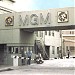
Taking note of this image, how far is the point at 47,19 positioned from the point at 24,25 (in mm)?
2834

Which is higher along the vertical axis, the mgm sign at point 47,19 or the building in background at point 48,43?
the mgm sign at point 47,19

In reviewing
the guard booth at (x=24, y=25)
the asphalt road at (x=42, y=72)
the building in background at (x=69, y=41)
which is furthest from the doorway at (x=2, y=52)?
the building in background at (x=69, y=41)

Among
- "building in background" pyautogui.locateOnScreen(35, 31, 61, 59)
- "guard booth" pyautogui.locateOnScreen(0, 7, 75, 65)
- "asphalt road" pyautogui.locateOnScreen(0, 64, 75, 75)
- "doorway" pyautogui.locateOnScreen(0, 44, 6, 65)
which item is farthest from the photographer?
"building in background" pyautogui.locateOnScreen(35, 31, 61, 59)

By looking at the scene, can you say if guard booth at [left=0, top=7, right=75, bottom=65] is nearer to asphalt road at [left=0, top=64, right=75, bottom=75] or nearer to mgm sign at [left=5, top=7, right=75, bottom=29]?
mgm sign at [left=5, top=7, right=75, bottom=29]

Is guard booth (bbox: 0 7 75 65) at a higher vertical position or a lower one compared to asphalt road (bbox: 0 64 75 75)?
higher

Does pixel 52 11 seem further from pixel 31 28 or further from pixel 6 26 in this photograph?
pixel 6 26

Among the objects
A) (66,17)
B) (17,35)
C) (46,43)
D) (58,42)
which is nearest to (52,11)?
(66,17)

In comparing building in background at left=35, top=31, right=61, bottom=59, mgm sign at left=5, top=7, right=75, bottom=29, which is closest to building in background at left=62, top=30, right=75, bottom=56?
building in background at left=35, top=31, right=61, bottom=59

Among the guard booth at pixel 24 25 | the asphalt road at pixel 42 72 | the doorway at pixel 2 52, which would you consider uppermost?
the guard booth at pixel 24 25

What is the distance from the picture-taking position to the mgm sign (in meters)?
23.4

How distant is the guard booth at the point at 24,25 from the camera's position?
23.8 m

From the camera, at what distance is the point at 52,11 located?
79.9 feet

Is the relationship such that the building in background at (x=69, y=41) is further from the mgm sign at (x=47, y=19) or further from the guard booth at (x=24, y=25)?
the mgm sign at (x=47, y=19)

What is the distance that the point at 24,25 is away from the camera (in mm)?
26000
